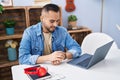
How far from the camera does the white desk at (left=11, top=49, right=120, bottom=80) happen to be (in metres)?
1.26

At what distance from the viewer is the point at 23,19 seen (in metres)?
2.62

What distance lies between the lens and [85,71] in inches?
53.1

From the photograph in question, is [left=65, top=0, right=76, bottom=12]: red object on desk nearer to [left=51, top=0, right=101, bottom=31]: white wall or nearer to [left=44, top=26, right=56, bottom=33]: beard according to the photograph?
[left=51, top=0, right=101, bottom=31]: white wall

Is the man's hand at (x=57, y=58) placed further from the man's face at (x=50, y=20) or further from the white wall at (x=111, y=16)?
the white wall at (x=111, y=16)

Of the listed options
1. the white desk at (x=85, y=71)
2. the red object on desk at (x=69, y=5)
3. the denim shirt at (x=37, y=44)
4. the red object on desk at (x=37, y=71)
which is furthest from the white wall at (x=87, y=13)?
the red object on desk at (x=37, y=71)

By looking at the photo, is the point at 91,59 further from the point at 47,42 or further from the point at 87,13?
the point at 87,13

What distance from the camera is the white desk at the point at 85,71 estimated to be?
4.12 feet

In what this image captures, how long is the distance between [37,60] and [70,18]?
1.44 metres

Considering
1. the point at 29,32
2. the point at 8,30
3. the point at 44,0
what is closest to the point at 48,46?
the point at 29,32

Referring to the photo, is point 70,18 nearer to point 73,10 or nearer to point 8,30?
point 73,10

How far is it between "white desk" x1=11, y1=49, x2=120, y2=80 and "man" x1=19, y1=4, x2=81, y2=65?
0.31ft

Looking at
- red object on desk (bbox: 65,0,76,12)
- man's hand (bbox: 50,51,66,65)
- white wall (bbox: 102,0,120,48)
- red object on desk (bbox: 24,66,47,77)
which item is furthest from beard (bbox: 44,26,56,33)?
white wall (bbox: 102,0,120,48)

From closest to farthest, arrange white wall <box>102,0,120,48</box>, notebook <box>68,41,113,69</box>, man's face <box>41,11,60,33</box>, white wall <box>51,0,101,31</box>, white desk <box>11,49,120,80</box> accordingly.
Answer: white desk <box>11,49,120,80</box> → notebook <box>68,41,113,69</box> → man's face <box>41,11,60,33</box> → white wall <box>51,0,101,31</box> → white wall <box>102,0,120,48</box>

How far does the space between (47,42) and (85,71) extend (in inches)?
22.0
